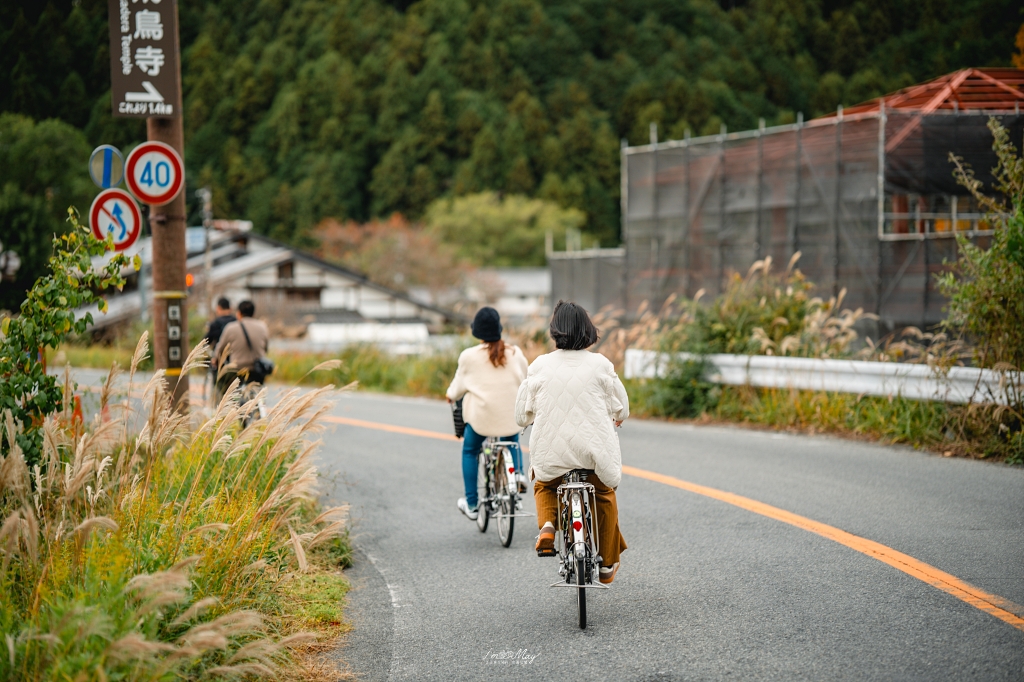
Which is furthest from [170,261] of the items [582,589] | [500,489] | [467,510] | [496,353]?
[582,589]

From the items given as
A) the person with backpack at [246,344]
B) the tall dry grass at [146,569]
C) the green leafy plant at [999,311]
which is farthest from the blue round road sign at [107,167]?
the green leafy plant at [999,311]

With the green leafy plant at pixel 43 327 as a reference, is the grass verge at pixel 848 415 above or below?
below

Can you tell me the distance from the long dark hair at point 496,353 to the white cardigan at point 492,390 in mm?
30

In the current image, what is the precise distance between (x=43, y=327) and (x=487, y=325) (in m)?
2.82

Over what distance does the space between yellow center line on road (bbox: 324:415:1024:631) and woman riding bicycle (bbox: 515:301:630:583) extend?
5.64 ft

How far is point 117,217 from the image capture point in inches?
323

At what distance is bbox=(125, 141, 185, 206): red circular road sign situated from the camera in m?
7.10

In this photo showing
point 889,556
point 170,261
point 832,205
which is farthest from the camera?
point 832,205

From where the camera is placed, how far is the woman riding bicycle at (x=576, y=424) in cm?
475

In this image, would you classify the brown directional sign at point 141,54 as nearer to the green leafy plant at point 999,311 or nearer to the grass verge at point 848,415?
the green leafy plant at point 999,311

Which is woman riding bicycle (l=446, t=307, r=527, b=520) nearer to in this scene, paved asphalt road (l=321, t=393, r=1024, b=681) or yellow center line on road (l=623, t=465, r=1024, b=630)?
paved asphalt road (l=321, t=393, r=1024, b=681)

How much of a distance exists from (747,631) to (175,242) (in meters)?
5.53

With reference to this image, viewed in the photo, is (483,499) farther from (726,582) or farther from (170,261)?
(170,261)

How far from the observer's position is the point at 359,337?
22688 mm
